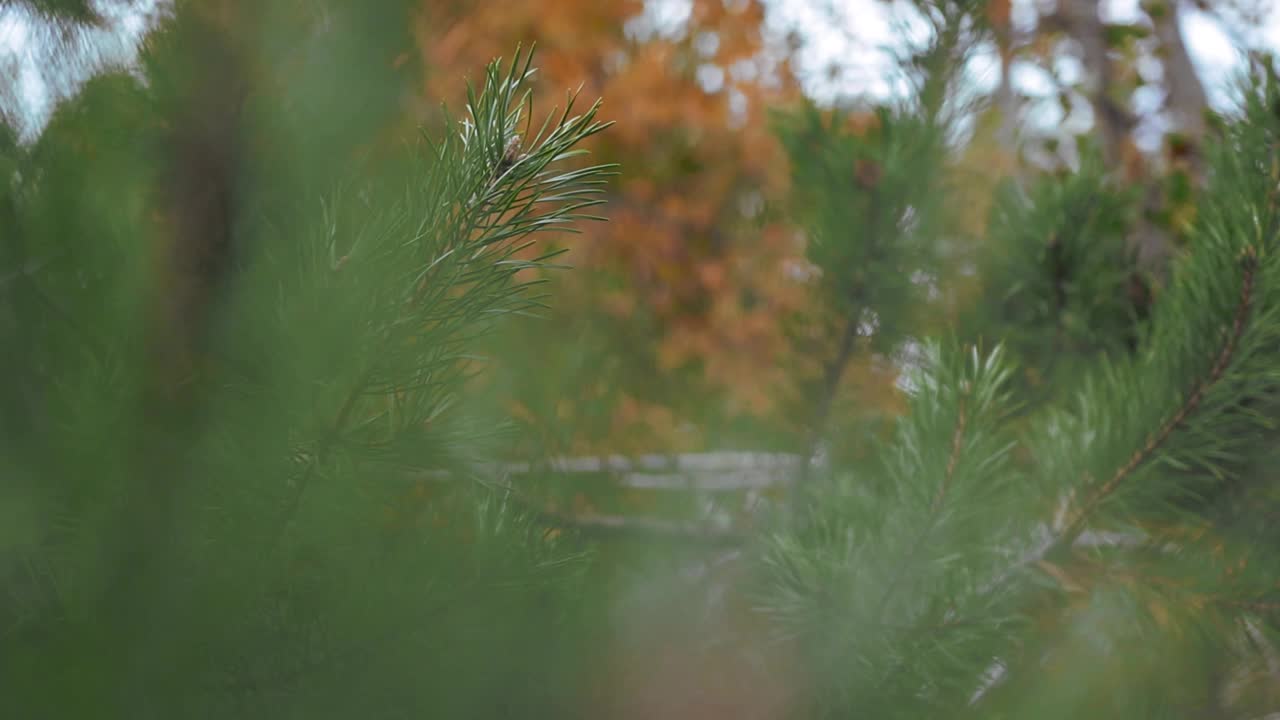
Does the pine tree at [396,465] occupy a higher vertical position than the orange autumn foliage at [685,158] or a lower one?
lower

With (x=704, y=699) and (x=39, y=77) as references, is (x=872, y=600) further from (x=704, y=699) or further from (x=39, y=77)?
(x=39, y=77)

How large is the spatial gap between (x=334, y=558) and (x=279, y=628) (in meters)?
0.04

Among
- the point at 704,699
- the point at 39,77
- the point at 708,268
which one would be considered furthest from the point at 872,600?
the point at 708,268

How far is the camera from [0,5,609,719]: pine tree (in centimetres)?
33

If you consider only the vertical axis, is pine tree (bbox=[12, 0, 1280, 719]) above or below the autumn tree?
below

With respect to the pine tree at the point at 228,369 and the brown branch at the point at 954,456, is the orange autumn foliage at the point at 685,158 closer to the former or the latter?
the brown branch at the point at 954,456

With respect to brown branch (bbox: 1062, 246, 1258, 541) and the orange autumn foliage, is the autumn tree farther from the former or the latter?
brown branch (bbox: 1062, 246, 1258, 541)

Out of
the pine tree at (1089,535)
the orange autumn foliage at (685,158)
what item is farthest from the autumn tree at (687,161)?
the pine tree at (1089,535)

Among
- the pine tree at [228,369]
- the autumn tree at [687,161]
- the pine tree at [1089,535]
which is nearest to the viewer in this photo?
the pine tree at [228,369]

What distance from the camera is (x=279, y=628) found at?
1.35ft

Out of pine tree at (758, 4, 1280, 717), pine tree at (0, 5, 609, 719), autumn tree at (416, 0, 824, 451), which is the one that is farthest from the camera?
autumn tree at (416, 0, 824, 451)

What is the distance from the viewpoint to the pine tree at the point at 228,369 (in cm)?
33

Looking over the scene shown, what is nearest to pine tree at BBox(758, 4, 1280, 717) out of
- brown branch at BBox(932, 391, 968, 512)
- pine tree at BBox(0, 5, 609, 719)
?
brown branch at BBox(932, 391, 968, 512)

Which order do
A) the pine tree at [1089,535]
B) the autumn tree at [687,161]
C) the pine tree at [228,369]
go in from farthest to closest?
the autumn tree at [687,161], the pine tree at [1089,535], the pine tree at [228,369]
